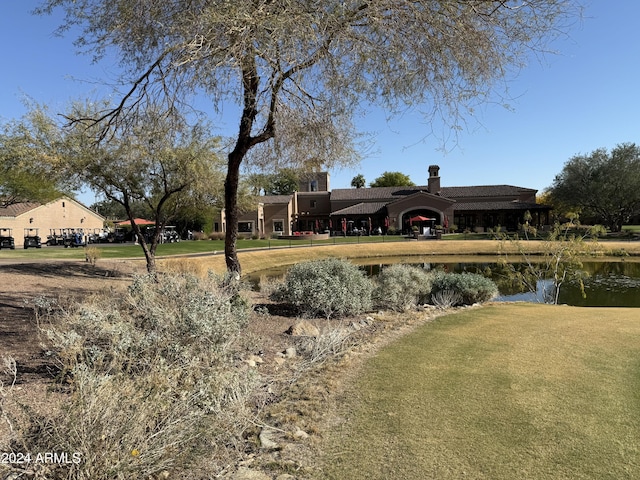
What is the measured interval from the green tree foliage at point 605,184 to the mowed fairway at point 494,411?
148ft

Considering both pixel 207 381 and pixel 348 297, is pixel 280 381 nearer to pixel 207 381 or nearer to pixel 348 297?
pixel 207 381

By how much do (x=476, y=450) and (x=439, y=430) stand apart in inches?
16.8

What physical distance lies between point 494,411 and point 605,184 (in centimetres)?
5147

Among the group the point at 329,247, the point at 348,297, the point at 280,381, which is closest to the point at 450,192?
the point at 329,247

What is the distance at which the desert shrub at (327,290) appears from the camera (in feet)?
31.8

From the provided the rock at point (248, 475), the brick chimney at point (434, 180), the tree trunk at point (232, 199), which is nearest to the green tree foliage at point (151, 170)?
the tree trunk at point (232, 199)

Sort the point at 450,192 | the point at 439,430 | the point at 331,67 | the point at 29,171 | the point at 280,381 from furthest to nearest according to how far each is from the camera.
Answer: the point at 450,192 → the point at 29,171 → the point at 331,67 → the point at 280,381 → the point at 439,430

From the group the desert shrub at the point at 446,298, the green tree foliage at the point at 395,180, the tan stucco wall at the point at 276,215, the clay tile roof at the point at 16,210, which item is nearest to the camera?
the desert shrub at the point at 446,298

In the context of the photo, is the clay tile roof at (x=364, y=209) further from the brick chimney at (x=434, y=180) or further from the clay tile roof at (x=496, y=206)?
the clay tile roof at (x=496, y=206)

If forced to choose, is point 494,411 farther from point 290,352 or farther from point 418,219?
point 418,219

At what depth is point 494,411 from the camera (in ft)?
14.4

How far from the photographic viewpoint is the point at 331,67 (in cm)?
612

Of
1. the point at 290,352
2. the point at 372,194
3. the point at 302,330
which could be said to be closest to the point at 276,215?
the point at 372,194

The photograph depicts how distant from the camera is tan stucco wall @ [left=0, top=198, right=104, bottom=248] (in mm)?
44781
